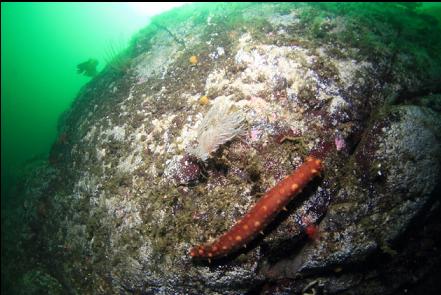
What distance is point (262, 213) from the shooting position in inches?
159

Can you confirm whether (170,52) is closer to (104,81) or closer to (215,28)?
(215,28)

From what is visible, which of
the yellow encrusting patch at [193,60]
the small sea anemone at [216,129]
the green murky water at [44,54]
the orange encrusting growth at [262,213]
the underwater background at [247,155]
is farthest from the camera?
the green murky water at [44,54]

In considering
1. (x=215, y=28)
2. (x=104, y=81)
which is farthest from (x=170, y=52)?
(x=104, y=81)

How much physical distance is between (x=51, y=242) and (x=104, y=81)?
4.15 metres

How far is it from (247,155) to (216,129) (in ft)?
2.05

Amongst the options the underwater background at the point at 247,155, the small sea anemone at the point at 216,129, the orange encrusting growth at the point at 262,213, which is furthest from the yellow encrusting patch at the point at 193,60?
the orange encrusting growth at the point at 262,213

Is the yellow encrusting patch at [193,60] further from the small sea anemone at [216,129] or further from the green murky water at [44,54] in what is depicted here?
the green murky water at [44,54]

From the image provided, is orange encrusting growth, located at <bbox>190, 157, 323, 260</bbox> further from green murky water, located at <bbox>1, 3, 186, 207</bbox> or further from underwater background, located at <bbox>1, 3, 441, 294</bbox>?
green murky water, located at <bbox>1, 3, 186, 207</bbox>

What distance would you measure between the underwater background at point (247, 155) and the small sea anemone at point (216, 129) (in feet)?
0.08

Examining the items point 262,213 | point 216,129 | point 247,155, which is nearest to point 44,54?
point 216,129

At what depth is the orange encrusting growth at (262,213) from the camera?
159 inches

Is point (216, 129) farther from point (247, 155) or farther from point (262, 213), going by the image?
point (262, 213)

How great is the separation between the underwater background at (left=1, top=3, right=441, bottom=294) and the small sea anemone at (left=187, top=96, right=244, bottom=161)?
2 cm

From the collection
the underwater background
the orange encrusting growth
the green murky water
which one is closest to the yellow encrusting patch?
the underwater background
